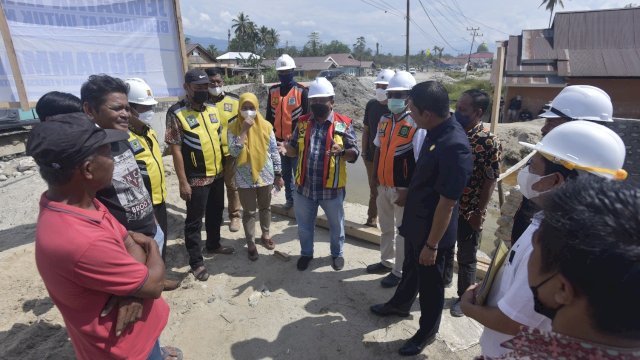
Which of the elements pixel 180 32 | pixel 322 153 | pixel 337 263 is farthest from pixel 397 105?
pixel 180 32

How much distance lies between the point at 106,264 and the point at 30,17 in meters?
3.82

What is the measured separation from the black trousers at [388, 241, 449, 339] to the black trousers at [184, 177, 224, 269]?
2.22m

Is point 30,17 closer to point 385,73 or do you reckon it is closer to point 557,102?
point 385,73

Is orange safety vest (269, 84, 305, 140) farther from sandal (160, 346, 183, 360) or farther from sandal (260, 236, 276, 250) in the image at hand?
sandal (160, 346, 183, 360)

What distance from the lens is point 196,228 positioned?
3865 mm

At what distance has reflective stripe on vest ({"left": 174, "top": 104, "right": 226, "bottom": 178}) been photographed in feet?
11.6

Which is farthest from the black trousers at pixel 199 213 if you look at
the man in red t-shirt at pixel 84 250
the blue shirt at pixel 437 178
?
the blue shirt at pixel 437 178

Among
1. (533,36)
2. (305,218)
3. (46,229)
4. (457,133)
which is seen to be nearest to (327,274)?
(305,218)

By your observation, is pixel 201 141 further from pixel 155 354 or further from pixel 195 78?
pixel 155 354

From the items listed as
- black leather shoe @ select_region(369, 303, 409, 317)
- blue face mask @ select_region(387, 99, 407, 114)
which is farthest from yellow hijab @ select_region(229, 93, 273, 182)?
black leather shoe @ select_region(369, 303, 409, 317)

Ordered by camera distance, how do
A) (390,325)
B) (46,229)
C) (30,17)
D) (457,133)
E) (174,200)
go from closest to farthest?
(46,229), (457,133), (390,325), (30,17), (174,200)

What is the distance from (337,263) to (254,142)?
1.66m

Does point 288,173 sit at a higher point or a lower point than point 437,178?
lower

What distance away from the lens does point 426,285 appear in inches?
104
